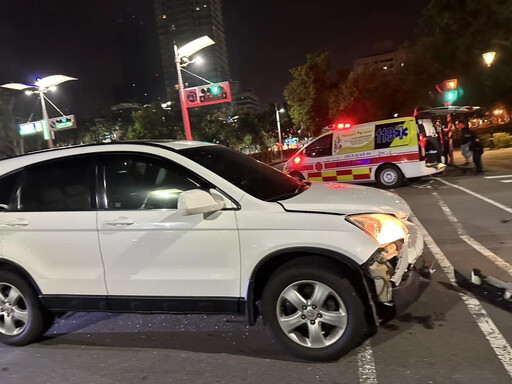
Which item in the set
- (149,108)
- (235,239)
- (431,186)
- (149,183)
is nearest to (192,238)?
(235,239)

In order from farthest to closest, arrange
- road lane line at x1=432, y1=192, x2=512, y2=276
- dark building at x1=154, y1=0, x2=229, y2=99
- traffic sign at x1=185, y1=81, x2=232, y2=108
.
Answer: dark building at x1=154, y1=0, x2=229, y2=99 < traffic sign at x1=185, y1=81, x2=232, y2=108 < road lane line at x1=432, y1=192, x2=512, y2=276

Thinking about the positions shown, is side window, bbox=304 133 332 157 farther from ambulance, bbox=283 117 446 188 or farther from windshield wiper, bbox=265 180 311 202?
windshield wiper, bbox=265 180 311 202

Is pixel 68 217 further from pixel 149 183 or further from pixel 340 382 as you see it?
pixel 340 382

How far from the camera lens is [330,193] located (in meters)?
3.80

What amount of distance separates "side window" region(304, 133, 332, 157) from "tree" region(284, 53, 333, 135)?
28.3 metres

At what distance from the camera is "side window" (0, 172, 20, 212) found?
13.0 ft

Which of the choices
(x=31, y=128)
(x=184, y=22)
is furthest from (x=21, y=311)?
(x=184, y=22)

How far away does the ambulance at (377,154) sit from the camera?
1131cm

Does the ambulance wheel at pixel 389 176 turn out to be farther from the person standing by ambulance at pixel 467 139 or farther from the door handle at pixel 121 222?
the door handle at pixel 121 222

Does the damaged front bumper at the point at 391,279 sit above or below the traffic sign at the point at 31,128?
below

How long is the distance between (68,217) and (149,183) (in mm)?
771

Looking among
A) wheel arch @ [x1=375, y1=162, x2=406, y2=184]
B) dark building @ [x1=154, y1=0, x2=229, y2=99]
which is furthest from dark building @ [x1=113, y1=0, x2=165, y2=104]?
wheel arch @ [x1=375, y1=162, x2=406, y2=184]

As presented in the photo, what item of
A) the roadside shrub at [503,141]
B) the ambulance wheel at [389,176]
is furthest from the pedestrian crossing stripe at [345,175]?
the roadside shrub at [503,141]

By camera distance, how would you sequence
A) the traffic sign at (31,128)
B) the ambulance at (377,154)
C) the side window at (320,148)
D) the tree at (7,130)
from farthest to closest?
the traffic sign at (31,128), the tree at (7,130), the side window at (320,148), the ambulance at (377,154)
